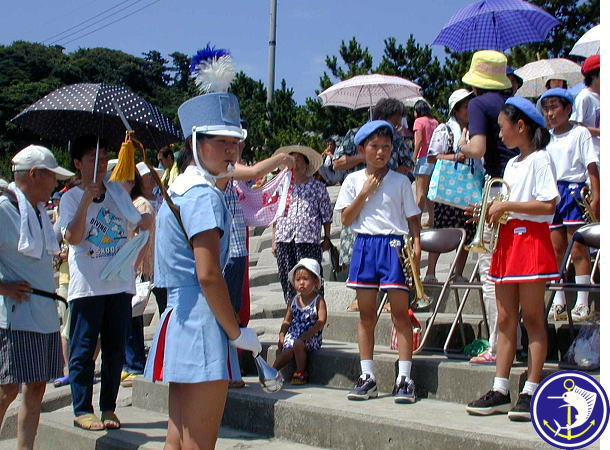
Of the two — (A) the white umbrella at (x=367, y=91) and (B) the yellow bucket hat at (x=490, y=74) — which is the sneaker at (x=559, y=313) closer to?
(B) the yellow bucket hat at (x=490, y=74)

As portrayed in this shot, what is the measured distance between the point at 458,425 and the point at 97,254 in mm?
2600

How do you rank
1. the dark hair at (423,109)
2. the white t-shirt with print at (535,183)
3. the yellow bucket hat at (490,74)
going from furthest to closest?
the dark hair at (423,109) → the yellow bucket hat at (490,74) → the white t-shirt with print at (535,183)

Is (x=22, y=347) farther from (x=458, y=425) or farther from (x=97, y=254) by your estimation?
(x=458, y=425)

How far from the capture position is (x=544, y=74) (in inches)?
404

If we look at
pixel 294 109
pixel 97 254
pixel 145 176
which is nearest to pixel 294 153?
pixel 145 176

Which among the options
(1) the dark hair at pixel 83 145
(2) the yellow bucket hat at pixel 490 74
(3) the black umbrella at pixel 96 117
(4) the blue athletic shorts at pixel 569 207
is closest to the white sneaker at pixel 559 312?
(4) the blue athletic shorts at pixel 569 207

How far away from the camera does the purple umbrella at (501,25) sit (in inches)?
318

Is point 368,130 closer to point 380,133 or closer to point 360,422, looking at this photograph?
point 380,133

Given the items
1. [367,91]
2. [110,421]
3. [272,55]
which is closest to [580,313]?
[110,421]

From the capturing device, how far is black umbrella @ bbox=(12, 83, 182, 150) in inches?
215

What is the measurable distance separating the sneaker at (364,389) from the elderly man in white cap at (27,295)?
6.29ft

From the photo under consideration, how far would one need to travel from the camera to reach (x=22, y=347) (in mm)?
4879

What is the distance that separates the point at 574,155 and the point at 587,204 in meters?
0.41

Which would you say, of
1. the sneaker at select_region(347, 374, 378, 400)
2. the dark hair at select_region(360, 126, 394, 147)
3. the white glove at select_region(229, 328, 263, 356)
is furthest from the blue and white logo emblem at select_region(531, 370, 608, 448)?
the dark hair at select_region(360, 126, 394, 147)
